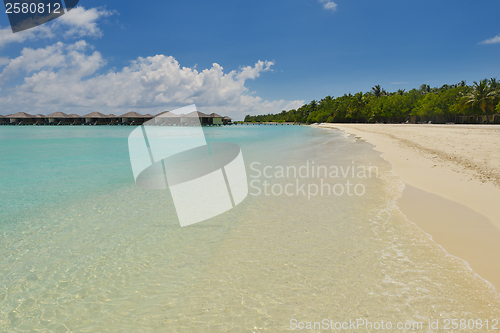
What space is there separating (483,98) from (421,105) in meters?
13.4

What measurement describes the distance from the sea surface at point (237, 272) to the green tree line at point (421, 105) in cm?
6089

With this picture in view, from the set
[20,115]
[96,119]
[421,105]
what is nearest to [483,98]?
[421,105]

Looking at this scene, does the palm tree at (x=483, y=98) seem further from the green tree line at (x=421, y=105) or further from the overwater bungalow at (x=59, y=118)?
the overwater bungalow at (x=59, y=118)

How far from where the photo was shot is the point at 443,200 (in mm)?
5590

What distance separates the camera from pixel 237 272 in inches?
127

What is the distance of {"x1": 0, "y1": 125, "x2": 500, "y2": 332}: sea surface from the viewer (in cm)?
245

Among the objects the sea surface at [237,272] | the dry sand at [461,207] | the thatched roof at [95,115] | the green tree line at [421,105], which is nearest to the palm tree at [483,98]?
the green tree line at [421,105]

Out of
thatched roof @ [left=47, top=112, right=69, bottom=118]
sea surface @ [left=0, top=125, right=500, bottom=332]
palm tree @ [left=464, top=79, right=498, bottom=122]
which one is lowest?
sea surface @ [left=0, top=125, right=500, bottom=332]

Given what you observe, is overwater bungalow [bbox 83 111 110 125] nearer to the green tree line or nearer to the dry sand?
the green tree line

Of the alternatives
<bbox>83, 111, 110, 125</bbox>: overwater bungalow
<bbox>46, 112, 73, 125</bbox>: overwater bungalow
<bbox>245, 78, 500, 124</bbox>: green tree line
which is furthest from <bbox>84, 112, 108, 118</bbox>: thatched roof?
<bbox>245, 78, 500, 124</bbox>: green tree line

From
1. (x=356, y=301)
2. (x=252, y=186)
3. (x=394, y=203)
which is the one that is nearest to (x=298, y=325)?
(x=356, y=301)

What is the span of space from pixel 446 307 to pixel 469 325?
218mm

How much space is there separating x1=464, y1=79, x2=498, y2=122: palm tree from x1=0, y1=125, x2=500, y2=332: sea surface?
61597mm

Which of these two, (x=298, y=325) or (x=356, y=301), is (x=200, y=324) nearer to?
(x=298, y=325)
